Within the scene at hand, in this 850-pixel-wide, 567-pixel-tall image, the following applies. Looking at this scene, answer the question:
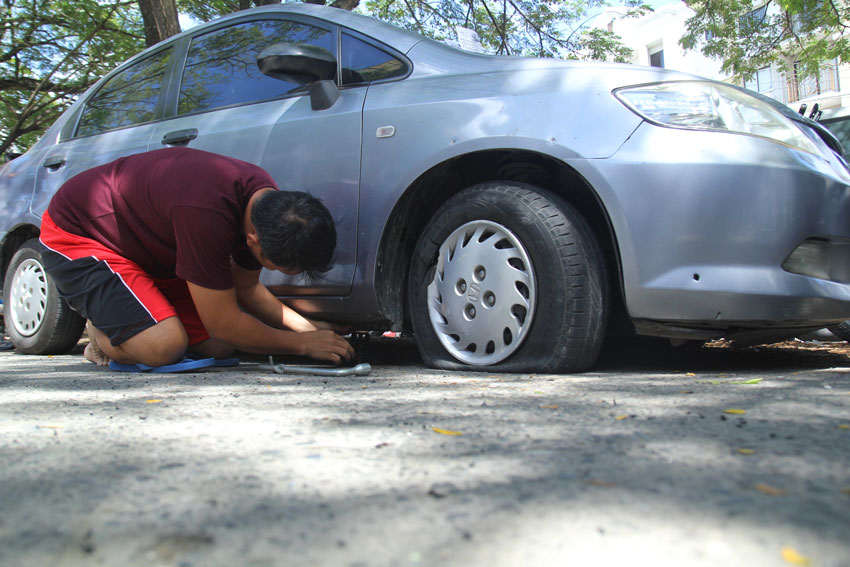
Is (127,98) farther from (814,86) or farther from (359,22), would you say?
(814,86)

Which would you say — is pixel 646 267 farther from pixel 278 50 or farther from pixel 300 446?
pixel 278 50

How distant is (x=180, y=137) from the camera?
3.42 m

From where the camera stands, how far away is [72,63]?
466 inches

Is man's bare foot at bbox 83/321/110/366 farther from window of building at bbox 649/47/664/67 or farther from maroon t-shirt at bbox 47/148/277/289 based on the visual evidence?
window of building at bbox 649/47/664/67

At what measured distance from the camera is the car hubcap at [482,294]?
98.7 inches

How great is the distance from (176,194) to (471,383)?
1303 millimetres

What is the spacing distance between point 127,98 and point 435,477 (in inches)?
141

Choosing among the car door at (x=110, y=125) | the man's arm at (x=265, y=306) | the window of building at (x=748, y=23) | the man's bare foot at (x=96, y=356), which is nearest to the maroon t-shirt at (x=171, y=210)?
the man's arm at (x=265, y=306)

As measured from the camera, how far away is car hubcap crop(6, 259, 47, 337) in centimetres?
396

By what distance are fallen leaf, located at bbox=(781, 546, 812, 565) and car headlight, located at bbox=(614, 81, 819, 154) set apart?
1711 mm

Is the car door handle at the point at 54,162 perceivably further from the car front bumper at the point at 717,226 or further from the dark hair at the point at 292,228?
the car front bumper at the point at 717,226

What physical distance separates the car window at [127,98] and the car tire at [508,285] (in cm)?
201

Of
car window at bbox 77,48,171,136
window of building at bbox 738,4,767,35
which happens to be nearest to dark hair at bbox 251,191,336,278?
car window at bbox 77,48,171,136

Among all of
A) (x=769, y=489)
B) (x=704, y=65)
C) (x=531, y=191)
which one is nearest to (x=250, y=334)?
(x=531, y=191)
